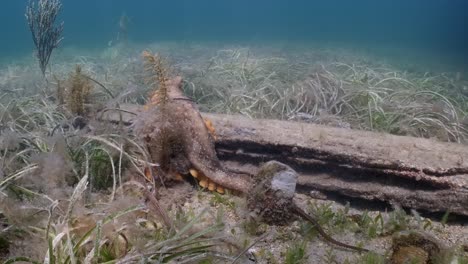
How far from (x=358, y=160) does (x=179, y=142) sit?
185 centimetres

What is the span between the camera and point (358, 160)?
11.3 feet

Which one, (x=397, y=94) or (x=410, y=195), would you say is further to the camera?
(x=397, y=94)

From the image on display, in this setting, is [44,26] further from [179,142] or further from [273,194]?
[273,194]

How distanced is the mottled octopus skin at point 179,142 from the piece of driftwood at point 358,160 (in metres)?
0.37

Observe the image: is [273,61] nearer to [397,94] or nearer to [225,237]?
[397,94]

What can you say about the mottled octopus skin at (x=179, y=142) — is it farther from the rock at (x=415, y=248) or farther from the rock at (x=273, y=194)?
the rock at (x=415, y=248)

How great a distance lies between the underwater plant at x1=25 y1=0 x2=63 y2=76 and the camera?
7.10 meters

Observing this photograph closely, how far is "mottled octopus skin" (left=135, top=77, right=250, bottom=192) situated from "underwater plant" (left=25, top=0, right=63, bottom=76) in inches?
192

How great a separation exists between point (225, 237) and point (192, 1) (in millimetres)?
166455

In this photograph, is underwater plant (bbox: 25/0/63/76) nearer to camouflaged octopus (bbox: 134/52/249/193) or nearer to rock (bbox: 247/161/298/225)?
camouflaged octopus (bbox: 134/52/249/193)

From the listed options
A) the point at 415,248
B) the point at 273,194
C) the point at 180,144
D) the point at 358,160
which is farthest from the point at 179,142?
the point at 415,248

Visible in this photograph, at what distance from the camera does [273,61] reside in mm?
A: 9773

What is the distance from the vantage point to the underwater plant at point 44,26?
23.3 feet

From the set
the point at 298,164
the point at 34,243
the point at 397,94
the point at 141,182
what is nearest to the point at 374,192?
the point at 298,164
